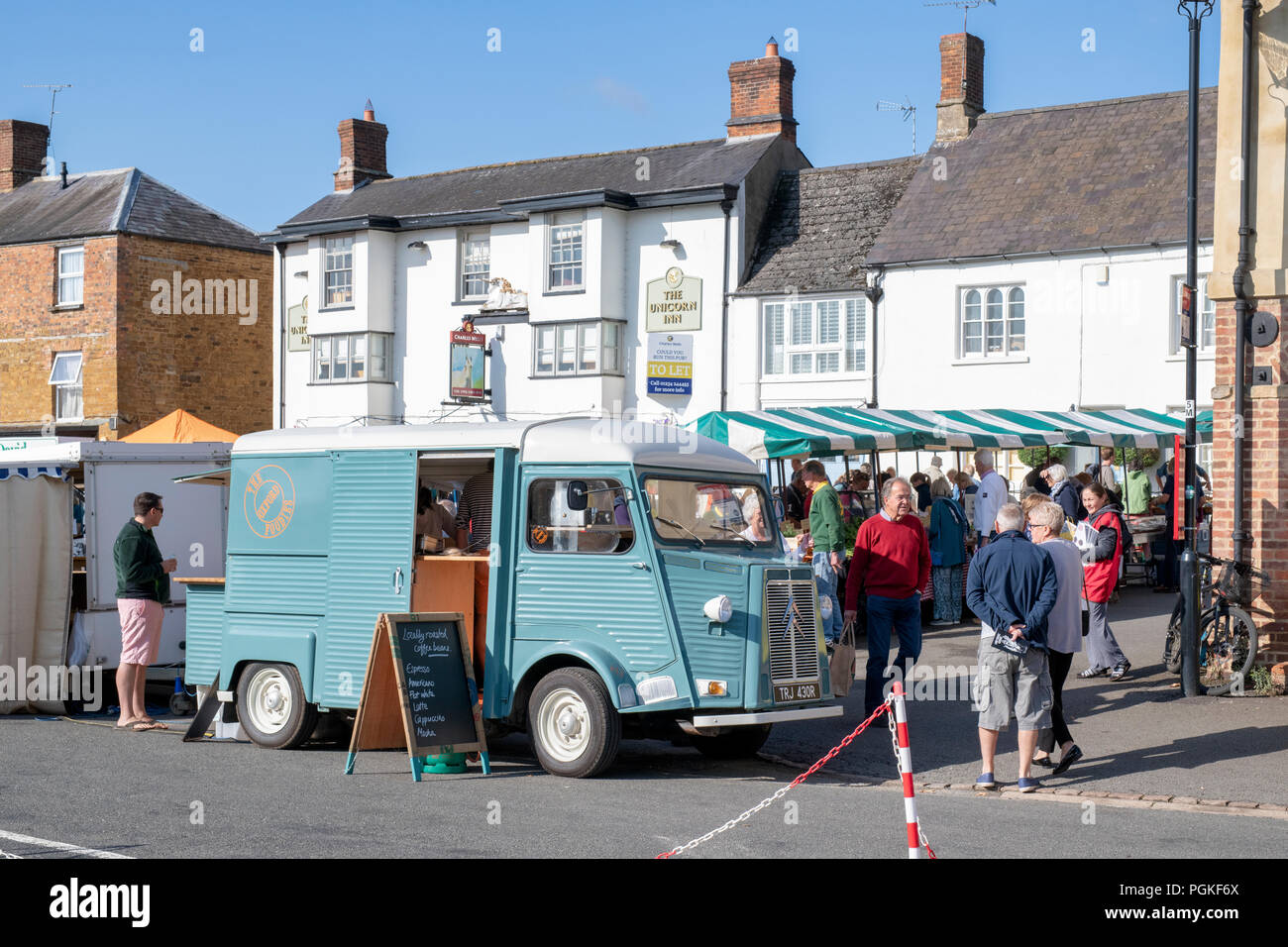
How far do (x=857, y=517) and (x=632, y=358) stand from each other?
16.2m

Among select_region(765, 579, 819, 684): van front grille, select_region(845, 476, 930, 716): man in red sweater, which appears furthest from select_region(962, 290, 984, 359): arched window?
select_region(765, 579, 819, 684): van front grille

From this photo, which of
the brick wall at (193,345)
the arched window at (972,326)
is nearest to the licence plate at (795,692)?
the arched window at (972,326)

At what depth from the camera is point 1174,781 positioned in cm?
1038

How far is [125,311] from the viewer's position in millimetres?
39250

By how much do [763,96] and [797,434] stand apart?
63.1 ft

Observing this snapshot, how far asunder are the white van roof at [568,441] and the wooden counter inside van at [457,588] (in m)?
0.91

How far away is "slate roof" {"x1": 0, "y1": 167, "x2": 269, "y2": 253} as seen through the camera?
1574 inches

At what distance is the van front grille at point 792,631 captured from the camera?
408 inches

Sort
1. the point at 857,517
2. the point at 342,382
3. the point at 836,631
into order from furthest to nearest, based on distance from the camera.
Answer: the point at 342,382 → the point at 857,517 → the point at 836,631


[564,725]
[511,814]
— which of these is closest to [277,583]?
[564,725]

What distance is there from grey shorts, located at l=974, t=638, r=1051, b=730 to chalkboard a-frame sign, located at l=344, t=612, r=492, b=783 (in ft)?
11.5

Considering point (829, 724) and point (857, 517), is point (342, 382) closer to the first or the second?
point (857, 517)
